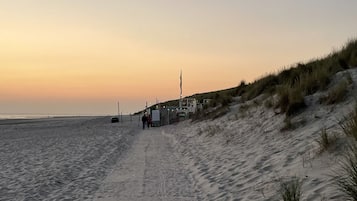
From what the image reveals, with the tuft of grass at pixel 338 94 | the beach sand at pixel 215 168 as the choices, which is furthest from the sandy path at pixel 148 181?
the tuft of grass at pixel 338 94

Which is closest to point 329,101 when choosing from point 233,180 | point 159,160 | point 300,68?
point 233,180

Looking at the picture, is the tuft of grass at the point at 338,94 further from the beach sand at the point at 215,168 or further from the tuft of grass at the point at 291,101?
the tuft of grass at the point at 291,101

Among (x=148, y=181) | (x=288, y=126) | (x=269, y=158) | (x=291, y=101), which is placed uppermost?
(x=291, y=101)

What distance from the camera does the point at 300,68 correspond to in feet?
66.2

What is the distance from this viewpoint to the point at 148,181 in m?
10.6

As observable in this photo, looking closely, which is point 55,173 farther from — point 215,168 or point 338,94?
point 338,94

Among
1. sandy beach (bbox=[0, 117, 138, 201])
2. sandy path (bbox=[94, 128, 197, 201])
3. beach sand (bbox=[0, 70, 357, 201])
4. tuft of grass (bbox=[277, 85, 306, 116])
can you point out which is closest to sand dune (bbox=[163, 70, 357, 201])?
beach sand (bbox=[0, 70, 357, 201])

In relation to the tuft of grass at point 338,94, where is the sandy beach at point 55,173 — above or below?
below

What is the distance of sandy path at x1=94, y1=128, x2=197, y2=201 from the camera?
29.3 feet

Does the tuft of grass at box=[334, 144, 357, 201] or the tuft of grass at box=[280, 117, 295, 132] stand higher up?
the tuft of grass at box=[280, 117, 295, 132]

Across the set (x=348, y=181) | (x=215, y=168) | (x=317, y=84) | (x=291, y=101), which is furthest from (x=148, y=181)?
(x=317, y=84)

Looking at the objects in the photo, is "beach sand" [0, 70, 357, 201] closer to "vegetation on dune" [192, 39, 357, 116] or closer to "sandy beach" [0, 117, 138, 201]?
"sandy beach" [0, 117, 138, 201]

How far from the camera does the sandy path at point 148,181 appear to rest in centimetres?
893

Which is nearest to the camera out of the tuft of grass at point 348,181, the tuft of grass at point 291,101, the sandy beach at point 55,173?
the tuft of grass at point 348,181
